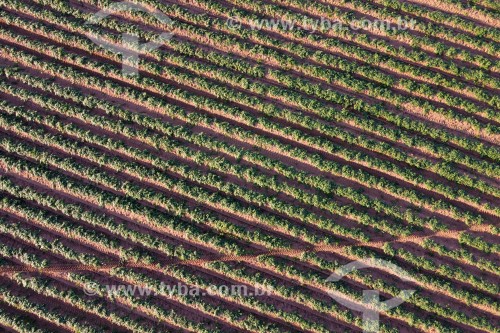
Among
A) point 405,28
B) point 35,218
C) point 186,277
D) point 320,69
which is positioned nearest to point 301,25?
point 320,69

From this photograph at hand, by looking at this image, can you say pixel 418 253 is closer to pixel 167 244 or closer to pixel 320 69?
pixel 320 69

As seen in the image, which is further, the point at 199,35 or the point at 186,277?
the point at 199,35

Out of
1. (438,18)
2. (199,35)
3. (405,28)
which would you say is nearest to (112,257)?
(199,35)

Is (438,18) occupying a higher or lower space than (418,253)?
higher

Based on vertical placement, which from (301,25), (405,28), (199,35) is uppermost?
(405,28)

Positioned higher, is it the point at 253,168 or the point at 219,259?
the point at 253,168

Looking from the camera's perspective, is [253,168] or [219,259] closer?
[219,259]

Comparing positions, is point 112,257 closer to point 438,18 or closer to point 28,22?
point 28,22
